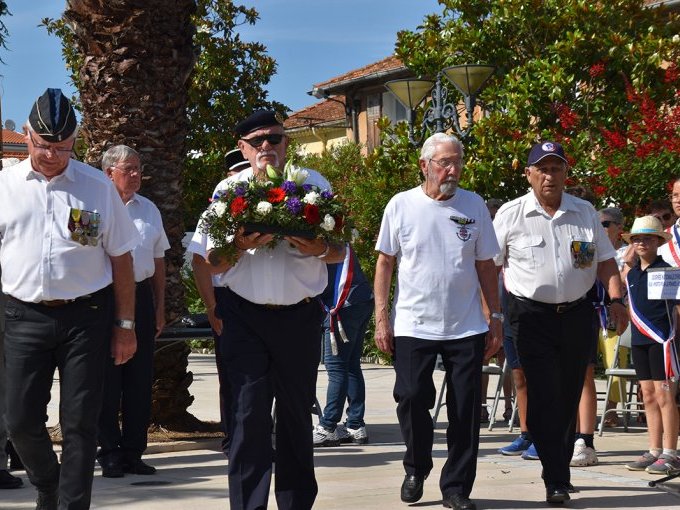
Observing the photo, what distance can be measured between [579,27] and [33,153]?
55.5ft

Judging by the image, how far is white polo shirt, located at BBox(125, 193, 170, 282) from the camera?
8.86 metres

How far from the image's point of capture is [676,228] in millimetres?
9055

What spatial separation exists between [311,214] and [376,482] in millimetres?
2641

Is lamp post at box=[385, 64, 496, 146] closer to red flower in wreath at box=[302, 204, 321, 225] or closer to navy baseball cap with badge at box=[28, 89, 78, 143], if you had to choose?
red flower in wreath at box=[302, 204, 321, 225]

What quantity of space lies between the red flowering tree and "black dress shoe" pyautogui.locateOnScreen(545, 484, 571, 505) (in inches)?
494

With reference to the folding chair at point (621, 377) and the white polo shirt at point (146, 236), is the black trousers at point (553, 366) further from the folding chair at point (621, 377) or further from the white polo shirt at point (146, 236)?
the folding chair at point (621, 377)

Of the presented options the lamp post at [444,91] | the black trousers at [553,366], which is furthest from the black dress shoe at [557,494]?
the lamp post at [444,91]

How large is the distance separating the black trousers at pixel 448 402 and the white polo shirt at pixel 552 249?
60cm

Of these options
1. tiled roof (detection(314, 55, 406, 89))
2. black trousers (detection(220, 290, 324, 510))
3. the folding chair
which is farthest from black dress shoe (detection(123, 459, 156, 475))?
tiled roof (detection(314, 55, 406, 89))

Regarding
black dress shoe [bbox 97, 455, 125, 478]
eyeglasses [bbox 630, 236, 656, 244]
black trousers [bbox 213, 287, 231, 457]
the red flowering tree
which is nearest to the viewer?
black trousers [bbox 213, 287, 231, 457]

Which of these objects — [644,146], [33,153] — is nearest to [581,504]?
[33,153]

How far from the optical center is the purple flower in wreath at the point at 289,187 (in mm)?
6422

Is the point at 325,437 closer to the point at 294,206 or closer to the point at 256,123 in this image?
the point at 256,123

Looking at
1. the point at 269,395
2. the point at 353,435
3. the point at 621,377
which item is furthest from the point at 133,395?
the point at 621,377
